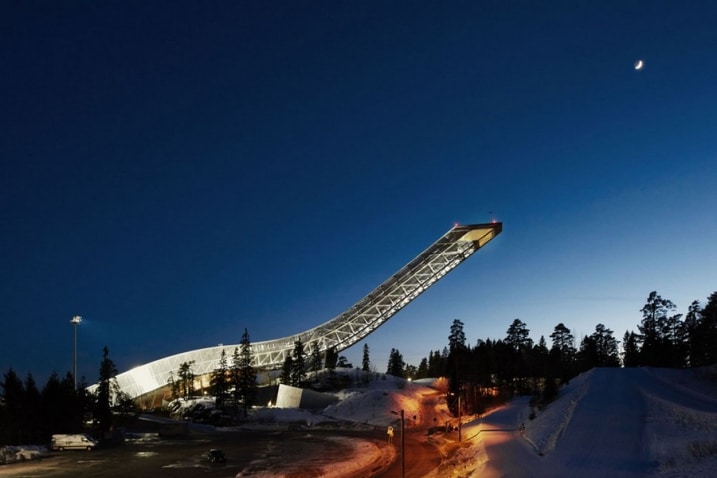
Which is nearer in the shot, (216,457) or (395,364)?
(216,457)

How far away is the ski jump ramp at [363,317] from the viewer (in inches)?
3725

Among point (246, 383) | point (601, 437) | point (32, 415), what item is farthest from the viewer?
point (246, 383)

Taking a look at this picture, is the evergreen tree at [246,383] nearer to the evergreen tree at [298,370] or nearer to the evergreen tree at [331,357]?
the evergreen tree at [298,370]

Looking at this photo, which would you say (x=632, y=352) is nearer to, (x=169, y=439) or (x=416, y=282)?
(x=416, y=282)

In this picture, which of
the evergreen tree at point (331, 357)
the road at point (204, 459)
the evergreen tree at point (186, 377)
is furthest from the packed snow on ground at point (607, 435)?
the evergreen tree at point (186, 377)

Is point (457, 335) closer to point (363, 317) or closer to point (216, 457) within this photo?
point (363, 317)

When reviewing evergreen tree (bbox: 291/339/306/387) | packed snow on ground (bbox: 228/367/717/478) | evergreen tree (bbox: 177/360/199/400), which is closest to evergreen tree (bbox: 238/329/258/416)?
evergreen tree (bbox: 291/339/306/387)

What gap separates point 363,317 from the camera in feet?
339

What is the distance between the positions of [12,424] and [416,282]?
6252 centimetres

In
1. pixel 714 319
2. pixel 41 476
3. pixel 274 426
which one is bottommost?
pixel 274 426

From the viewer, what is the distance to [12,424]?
5328 cm

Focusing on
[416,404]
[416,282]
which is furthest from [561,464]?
[416,282]

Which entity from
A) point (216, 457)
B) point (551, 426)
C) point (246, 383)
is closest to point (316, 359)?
point (246, 383)

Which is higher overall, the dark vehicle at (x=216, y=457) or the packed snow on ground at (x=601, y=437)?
the packed snow on ground at (x=601, y=437)
